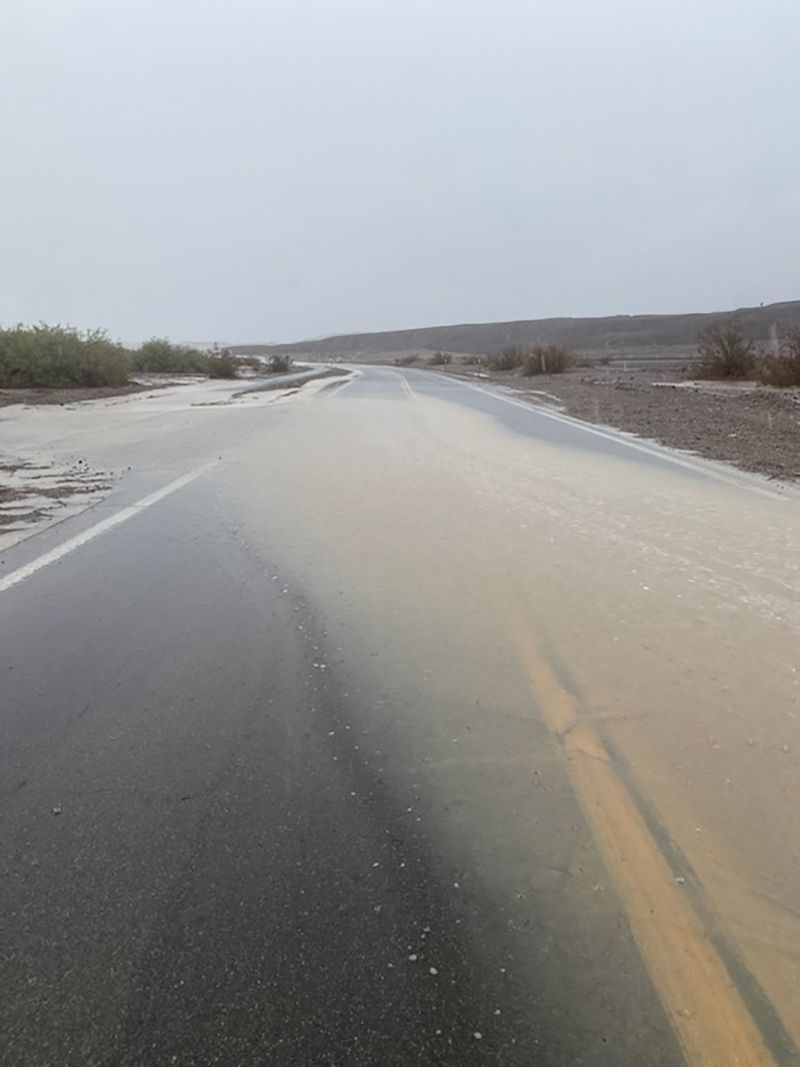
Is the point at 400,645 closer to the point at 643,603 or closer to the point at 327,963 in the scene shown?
the point at 643,603

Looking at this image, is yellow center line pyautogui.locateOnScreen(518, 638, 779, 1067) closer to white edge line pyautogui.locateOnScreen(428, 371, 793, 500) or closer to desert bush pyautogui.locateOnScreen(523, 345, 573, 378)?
white edge line pyautogui.locateOnScreen(428, 371, 793, 500)

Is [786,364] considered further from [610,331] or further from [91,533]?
[610,331]

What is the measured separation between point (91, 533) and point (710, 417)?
14631mm

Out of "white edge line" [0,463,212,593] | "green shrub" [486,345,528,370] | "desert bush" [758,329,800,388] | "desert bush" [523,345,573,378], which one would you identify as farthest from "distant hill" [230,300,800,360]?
"white edge line" [0,463,212,593]

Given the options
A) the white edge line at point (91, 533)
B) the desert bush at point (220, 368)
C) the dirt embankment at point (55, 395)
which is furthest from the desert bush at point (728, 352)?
the desert bush at point (220, 368)

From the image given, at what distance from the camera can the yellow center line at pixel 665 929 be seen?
2262 mm

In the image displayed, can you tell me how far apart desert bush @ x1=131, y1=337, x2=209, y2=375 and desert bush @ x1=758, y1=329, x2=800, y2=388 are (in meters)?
39.2

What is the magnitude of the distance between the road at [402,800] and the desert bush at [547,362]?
147ft

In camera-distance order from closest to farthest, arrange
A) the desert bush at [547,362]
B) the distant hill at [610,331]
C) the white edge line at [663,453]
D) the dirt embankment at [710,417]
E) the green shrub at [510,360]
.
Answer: the white edge line at [663,453]
the dirt embankment at [710,417]
the desert bush at [547,362]
the green shrub at [510,360]
the distant hill at [610,331]

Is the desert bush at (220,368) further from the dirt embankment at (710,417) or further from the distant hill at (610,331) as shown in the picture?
the distant hill at (610,331)

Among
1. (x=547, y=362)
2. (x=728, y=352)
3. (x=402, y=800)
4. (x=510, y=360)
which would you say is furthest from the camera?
(x=510, y=360)

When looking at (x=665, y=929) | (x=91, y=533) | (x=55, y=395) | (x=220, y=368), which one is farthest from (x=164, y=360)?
(x=665, y=929)

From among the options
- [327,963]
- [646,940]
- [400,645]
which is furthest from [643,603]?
[327,963]

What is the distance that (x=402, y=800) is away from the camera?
3.41m
